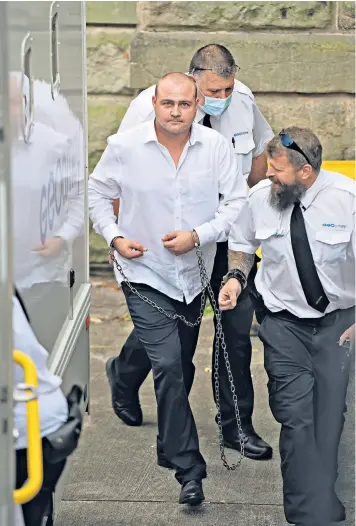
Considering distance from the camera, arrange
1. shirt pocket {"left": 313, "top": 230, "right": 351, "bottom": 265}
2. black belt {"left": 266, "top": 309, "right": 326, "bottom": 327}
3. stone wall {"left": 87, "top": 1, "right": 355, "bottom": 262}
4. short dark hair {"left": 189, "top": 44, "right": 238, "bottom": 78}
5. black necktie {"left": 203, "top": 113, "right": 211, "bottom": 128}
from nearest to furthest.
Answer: shirt pocket {"left": 313, "top": 230, "right": 351, "bottom": 265} < black belt {"left": 266, "top": 309, "right": 326, "bottom": 327} < short dark hair {"left": 189, "top": 44, "right": 238, "bottom": 78} < black necktie {"left": 203, "top": 113, "right": 211, "bottom": 128} < stone wall {"left": 87, "top": 1, "right": 355, "bottom": 262}

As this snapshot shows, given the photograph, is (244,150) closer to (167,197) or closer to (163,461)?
(167,197)

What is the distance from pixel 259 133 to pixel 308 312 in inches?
61.4

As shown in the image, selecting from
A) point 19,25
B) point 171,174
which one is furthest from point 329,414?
point 19,25

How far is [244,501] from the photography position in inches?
210

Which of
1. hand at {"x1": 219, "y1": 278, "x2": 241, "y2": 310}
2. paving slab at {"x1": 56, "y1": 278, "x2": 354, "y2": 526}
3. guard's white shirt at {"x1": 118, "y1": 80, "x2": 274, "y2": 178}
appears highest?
guard's white shirt at {"x1": 118, "y1": 80, "x2": 274, "y2": 178}

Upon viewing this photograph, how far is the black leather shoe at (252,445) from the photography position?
5.85 m

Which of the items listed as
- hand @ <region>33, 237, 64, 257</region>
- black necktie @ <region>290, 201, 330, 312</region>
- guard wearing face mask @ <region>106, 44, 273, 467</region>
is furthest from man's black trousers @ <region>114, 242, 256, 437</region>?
hand @ <region>33, 237, 64, 257</region>

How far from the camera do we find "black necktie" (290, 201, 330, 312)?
4.92m

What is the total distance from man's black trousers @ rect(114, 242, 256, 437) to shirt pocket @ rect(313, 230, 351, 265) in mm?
976

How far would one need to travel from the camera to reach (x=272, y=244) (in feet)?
16.4

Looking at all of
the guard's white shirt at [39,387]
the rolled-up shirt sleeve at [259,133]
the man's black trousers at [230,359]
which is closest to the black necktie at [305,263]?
the man's black trousers at [230,359]

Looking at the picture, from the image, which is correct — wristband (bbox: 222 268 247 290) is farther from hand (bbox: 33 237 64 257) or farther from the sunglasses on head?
hand (bbox: 33 237 64 257)

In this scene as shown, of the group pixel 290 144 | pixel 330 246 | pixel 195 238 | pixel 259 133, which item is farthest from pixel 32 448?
pixel 259 133

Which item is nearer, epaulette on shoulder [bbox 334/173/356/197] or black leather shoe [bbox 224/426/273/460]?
epaulette on shoulder [bbox 334/173/356/197]
